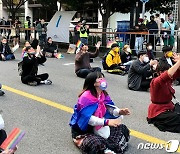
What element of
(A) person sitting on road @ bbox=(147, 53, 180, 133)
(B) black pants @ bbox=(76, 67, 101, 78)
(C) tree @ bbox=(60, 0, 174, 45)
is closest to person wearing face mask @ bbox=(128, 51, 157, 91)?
(B) black pants @ bbox=(76, 67, 101, 78)

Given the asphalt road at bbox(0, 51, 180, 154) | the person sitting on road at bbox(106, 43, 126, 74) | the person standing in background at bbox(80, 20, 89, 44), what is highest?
the person standing in background at bbox(80, 20, 89, 44)

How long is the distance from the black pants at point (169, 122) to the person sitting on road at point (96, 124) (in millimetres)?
996

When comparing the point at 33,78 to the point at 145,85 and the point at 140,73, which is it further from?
the point at 145,85

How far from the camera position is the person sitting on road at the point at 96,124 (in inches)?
171

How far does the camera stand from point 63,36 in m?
17.8

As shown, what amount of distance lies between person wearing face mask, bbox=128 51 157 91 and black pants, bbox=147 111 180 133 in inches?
111

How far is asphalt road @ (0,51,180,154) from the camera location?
490cm

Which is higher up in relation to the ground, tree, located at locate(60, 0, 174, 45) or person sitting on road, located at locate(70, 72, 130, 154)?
tree, located at locate(60, 0, 174, 45)

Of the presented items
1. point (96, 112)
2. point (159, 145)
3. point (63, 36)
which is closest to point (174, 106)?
point (159, 145)

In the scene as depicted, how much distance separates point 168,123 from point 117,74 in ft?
18.4

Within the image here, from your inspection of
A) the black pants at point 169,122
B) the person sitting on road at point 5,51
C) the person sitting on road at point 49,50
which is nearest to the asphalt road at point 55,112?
the black pants at point 169,122

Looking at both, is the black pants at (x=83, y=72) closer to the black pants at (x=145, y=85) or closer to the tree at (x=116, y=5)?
the black pants at (x=145, y=85)

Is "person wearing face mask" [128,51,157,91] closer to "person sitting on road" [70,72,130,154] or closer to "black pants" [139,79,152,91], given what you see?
"black pants" [139,79,152,91]

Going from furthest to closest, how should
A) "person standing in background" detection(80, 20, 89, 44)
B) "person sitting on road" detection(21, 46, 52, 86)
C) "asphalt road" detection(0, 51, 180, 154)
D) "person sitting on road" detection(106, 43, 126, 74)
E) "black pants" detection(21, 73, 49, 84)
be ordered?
1. "person standing in background" detection(80, 20, 89, 44)
2. "person sitting on road" detection(106, 43, 126, 74)
3. "black pants" detection(21, 73, 49, 84)
4. "person sitting on road" detection(21, 46, 52, 86)
5. "asphalt road" detection(0, 51, 180, 154)
